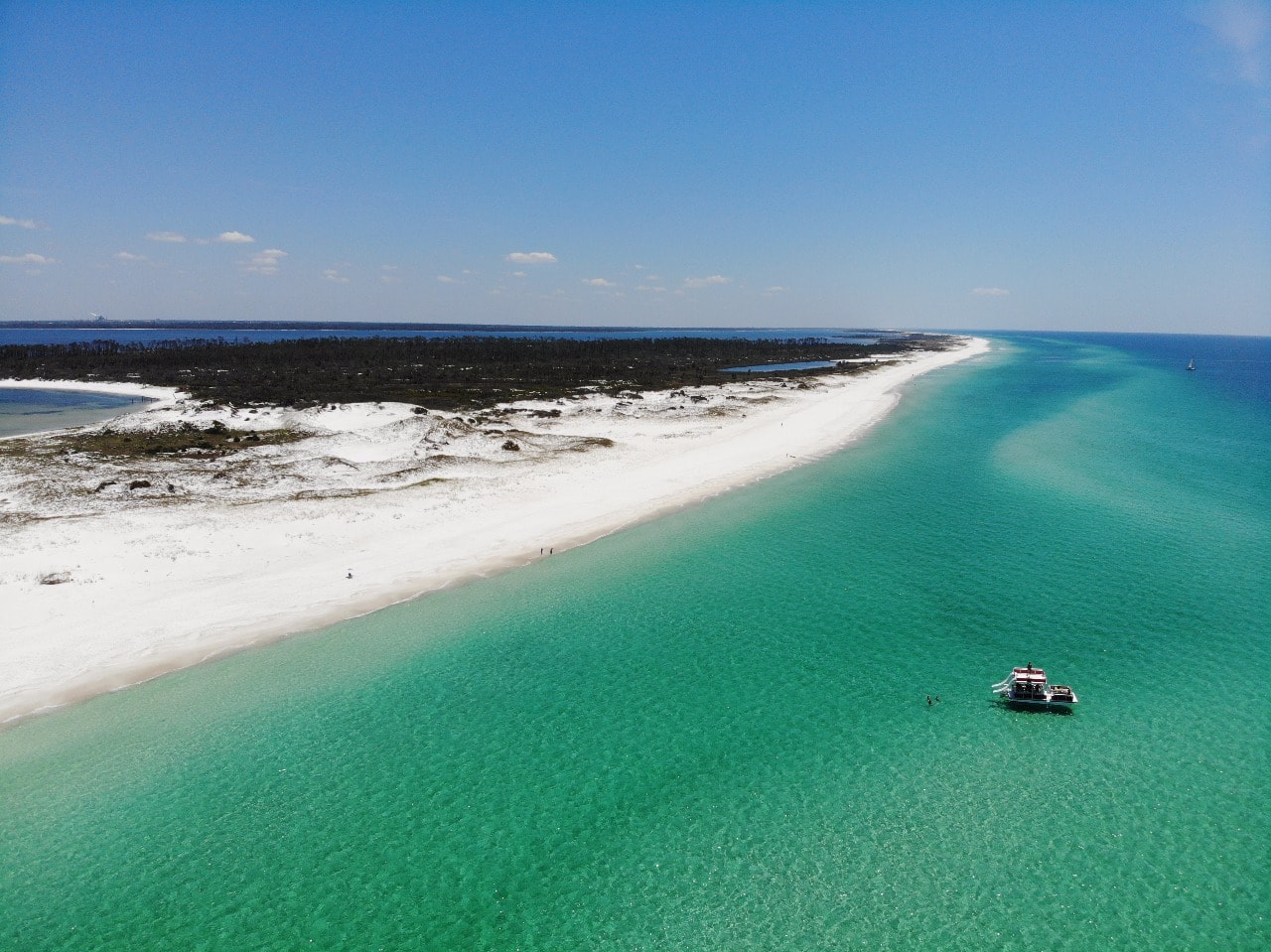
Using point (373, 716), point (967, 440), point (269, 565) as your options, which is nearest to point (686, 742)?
point (373, 716)

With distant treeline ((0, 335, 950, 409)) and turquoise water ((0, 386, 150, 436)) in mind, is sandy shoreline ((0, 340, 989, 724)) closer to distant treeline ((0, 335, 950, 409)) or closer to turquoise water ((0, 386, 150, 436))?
turquoise water ((0, 386, 150, 436))

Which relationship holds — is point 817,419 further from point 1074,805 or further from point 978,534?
point 1074,805

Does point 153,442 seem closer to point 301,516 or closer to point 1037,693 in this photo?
point 301,516

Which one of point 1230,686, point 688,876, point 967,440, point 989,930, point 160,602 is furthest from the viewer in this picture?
point 967,440

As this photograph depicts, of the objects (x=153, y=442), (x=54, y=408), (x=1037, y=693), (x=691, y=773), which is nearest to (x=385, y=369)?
(x=54, y=408)

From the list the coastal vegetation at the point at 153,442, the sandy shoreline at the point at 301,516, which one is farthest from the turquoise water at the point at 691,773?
the coastal vegetation at the point at 153,442

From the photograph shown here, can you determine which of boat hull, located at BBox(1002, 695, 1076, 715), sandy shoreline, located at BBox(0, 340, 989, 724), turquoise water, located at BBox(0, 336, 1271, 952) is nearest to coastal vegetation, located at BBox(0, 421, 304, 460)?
sandy shoreline, located at BBox(0, 340, 989, 724)

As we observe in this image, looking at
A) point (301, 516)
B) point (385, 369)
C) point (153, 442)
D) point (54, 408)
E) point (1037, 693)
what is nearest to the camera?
point (1037, 693)
